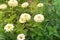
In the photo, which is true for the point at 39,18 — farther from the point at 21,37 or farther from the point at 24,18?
the point at 21,37

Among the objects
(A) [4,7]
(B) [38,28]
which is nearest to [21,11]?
(A) [4,7]

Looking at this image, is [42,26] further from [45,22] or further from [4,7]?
[4,7]

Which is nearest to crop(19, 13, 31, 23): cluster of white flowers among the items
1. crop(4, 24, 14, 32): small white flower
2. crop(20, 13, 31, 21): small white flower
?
crop(20, 13, 31, 21): small white flower

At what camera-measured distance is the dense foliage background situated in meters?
2.14

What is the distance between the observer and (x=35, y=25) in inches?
84.0

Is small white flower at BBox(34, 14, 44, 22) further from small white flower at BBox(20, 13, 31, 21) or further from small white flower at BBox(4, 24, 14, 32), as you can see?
small white flower at BBox(4, 24, 14, 32)

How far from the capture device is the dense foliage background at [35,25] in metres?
2.14

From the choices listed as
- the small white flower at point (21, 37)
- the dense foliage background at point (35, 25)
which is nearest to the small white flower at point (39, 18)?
the dense foliage background at point (35, 25)

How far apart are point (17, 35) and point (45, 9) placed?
0.41 m

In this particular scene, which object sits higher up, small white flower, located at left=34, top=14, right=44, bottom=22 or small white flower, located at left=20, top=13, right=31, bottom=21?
small white flower, located at left=20, top=13, right=31, bottom=21

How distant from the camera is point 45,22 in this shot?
219 centimetres

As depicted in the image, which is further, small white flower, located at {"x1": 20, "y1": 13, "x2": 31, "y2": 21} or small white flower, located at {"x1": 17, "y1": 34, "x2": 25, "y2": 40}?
small white flower, located at {"x1": 20, "y1": 13, "x2": 31, "y2": 21}

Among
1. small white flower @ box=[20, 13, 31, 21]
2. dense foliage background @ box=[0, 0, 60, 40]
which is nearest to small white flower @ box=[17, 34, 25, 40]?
dense foliage background @ box=[0, 0, 60, 40]

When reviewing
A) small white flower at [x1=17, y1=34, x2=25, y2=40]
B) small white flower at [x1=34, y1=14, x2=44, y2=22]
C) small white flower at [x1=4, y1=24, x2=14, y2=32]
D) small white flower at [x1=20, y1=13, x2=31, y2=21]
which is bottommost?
small white flower at [x1=17, y1=34, x2=25, y2=40]
